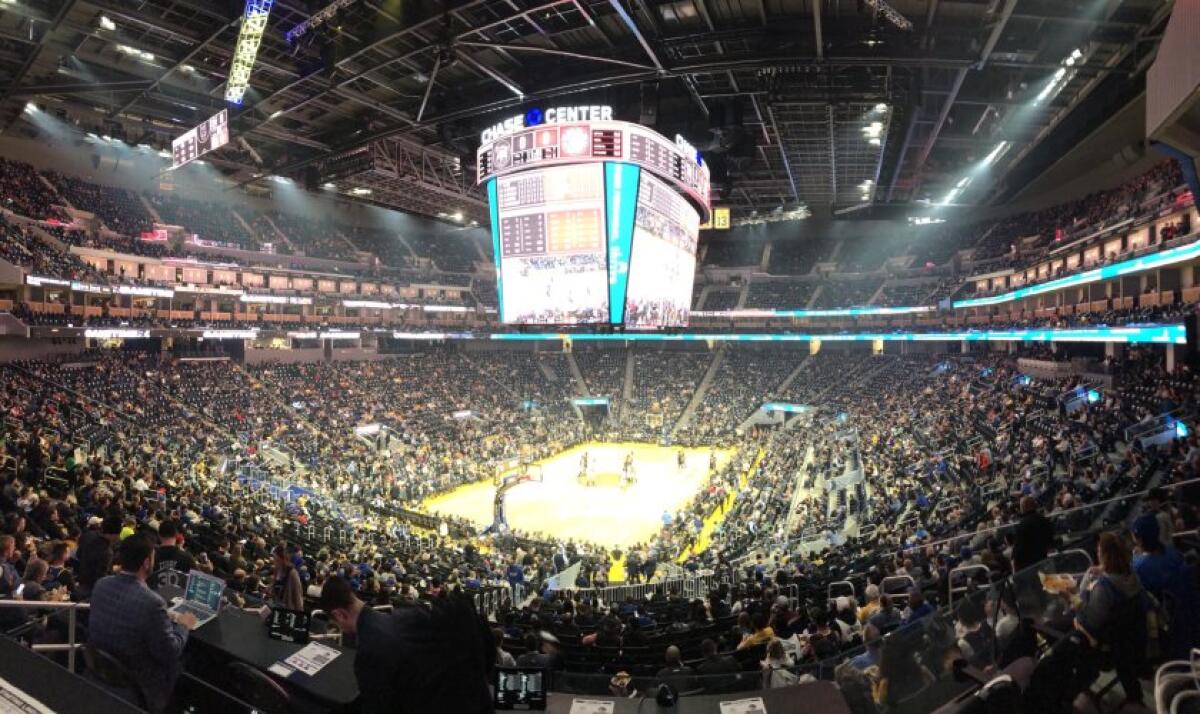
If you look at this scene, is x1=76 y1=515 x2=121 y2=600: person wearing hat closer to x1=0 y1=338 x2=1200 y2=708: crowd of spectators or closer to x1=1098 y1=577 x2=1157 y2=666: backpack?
x1=0 y1=338 x2=1200 y2=708: crowd of spectators

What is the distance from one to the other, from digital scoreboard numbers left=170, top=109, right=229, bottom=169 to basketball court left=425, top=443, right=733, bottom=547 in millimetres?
13870

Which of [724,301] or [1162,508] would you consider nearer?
[1162,508]

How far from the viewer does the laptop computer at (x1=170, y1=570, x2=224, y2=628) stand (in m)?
3.57

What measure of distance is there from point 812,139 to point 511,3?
10825mm

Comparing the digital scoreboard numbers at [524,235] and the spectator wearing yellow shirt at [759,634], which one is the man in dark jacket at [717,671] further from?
the digital scoreboard numbers at [524,235]

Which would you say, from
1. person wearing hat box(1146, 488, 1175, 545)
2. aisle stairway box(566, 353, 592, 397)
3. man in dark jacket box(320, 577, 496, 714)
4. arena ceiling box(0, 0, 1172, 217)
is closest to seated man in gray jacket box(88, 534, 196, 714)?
man in dark jacket box(320, 577, 496, 714)

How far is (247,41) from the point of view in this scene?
460 inches

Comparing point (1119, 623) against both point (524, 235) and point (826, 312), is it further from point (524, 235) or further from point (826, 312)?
point (826, 312)

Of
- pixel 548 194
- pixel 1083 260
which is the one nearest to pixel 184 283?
pixel 548 194

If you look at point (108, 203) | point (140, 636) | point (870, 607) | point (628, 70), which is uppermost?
point (108, 203)

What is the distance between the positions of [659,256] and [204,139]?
12.2 meters

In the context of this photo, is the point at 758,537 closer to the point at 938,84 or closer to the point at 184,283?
the point at 938,84

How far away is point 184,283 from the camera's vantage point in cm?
3375

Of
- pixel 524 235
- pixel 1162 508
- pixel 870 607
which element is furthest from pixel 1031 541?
pixel 524 235
